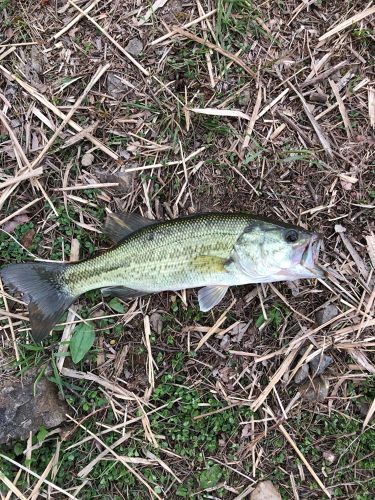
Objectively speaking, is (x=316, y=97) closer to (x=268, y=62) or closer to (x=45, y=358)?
(x=268, y=62)

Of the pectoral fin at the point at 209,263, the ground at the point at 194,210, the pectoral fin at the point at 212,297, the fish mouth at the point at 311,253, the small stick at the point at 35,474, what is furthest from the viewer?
the ground at the point at 194,210

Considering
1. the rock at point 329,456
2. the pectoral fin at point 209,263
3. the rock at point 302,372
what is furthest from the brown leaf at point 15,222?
the rock at point 329,456

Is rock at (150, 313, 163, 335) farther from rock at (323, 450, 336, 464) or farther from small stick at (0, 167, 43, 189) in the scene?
rock at (323, 450, 336, 464)

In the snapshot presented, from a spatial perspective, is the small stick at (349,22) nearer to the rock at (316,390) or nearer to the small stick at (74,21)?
the small stick at (74,21)

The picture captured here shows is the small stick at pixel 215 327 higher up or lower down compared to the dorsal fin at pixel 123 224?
lower down

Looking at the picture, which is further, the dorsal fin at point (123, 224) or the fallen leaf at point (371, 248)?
the fallen leaf at point (371, 248)

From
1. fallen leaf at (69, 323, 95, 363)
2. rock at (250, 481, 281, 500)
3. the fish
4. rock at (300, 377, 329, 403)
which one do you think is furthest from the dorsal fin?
rock at (250, 481, 281, 500)

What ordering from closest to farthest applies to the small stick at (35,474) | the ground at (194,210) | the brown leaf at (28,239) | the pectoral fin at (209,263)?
the pectoral fin at (209,263) < the small stick at (35,474) < the ground at (194,210) < the brown leaf at (28,239)
